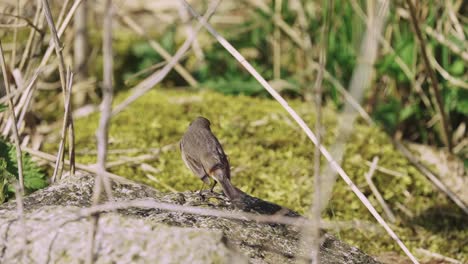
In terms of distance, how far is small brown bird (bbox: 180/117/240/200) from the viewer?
311 cm

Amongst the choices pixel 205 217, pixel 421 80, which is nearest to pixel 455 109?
pixel 421 80

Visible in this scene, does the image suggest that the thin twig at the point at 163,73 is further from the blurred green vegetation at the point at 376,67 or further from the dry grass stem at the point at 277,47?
the dry grass stem at the point at 277,47

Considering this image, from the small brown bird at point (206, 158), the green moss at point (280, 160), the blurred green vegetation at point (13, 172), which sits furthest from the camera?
the green moss at point (280, 160)

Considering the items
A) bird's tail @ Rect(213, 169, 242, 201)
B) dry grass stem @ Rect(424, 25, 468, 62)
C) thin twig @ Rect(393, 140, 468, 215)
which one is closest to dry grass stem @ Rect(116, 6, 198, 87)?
thin twig @ Rect(393, 140, 468, 215)

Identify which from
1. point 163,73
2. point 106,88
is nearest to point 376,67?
point 163,73

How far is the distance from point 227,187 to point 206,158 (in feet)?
0.95

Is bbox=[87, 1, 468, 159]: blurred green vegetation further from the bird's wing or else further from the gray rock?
the gray rock

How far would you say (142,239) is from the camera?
2.33m

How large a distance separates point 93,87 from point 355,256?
12.7ft

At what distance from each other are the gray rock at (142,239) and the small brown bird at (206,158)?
0.23 m

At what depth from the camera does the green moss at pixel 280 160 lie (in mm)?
4320

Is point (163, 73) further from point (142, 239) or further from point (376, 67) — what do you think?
point (376, 67)

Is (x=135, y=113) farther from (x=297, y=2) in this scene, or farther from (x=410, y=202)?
(x=410, y=202)

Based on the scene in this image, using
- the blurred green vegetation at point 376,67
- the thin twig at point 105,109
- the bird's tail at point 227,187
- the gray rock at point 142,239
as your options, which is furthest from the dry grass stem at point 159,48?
the thin twig at point 105,109
